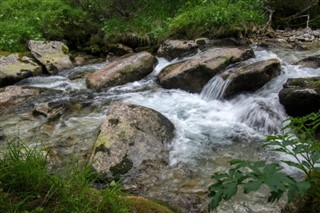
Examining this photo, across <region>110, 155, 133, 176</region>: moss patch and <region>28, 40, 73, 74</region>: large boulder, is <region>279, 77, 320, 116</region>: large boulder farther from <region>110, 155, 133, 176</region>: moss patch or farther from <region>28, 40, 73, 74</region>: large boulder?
<region>28, 40, 73, 74</region>: large boulder

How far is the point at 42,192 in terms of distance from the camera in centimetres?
261

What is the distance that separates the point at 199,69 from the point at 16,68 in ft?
16.4

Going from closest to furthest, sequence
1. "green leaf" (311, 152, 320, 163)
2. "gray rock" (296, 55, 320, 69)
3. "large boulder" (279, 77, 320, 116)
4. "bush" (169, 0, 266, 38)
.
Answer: "green leaf" (311, 152, 320, 163) < "large boulder" (279, 77, 320, 116) < "gray rock" (296, 55, 320, 69) < "bush" (169, 0, 266, 38)

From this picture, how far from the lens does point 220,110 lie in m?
6.86

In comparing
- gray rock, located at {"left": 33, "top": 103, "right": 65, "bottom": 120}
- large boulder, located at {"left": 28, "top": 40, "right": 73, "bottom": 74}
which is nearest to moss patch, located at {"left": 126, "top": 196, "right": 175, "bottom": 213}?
gray rock, located at {"left": 33, "top": 103, "right": 65, "bottom": 120}

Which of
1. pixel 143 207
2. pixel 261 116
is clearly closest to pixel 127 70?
pixel 261 116

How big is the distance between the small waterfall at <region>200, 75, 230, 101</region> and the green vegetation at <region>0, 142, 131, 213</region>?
189 inches

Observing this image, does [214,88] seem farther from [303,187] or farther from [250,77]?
[303,187]

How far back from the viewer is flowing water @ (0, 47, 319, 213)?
175 inches

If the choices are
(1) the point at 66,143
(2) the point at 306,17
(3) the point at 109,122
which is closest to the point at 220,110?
(3) the point at 109,122

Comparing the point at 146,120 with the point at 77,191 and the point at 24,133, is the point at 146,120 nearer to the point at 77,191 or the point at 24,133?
the point at 24,133

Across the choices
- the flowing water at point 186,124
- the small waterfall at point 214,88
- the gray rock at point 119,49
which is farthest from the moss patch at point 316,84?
the gray rock at point 119,49

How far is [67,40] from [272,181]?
11244 mm

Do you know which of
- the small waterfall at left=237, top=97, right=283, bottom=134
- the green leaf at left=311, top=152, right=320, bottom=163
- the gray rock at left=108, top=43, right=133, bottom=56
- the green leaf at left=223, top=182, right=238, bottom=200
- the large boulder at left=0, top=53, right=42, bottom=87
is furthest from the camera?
the gray rock at left=108, top=43, right=133, bottom=56
